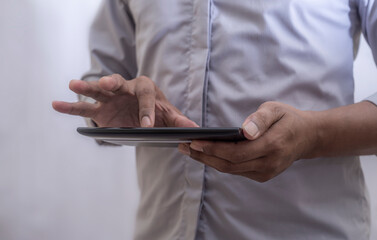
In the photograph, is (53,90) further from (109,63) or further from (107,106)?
(107,106)

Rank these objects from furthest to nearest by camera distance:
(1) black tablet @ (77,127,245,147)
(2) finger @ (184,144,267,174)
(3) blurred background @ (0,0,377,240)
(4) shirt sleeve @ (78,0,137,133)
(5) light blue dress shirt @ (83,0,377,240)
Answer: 1. (3) blurred background @ (0,0,377,240)
2. (4) shirt sleeve @ (78,0,137,133)
3. (5) light blue dress shirt @ (83,0,377,240)
4. (2) finger @ (184,144,267,174)
5. (1) black tablet @ (77,127,245,147)

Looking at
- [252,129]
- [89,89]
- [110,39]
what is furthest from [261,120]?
[110,39]

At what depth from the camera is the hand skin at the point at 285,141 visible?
0.48m

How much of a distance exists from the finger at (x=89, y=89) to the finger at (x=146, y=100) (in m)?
0.06

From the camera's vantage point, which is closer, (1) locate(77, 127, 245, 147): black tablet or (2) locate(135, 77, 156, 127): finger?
(1) locate(77, 127, 245, 147): black tablet

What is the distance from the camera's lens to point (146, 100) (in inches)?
23.5

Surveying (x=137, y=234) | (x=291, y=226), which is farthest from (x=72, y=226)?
(x=291, y=226)

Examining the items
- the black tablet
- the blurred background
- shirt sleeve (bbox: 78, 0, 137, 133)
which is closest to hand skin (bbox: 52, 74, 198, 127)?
the black tablet

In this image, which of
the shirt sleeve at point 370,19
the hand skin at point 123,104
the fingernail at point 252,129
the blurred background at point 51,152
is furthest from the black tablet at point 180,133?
the blurred background at point 51,152

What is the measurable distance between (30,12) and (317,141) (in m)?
1.34

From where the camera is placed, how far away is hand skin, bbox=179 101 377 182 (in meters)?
0.48

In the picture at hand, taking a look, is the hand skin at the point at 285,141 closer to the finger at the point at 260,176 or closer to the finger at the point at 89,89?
the finger at the point at 260,176

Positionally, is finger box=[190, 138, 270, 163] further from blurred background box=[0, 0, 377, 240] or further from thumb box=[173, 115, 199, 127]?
blurred background box=[0, 0, 377, 240]

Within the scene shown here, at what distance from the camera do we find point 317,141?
0.58m
